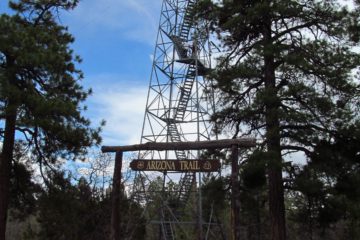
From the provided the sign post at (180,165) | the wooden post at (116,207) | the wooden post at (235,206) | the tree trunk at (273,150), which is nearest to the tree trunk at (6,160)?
the wooden post at (116,207)

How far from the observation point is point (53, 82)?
15.8m

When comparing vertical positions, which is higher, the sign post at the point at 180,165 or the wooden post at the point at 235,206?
the sign post at the point at 180,165

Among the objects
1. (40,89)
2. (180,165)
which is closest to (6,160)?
(40,89)

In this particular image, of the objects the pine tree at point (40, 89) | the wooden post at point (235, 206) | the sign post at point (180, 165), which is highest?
the pine tree at point (40, 89)

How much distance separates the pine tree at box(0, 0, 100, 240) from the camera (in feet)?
47.2

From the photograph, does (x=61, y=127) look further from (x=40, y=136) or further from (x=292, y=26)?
(x=292, y=26)

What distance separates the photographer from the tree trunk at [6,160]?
49.4 ft

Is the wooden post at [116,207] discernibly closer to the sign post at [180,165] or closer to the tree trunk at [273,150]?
the sign post at [180,165]

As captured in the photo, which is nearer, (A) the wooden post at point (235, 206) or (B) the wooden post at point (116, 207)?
(A) the wooden post at point (235, 206)

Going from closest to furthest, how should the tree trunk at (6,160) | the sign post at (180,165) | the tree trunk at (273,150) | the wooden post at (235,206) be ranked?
the wooden post at (235,206) → the sign post at (180,165) → the tree trunk at (273,150) → the tree trunk at (6,160)

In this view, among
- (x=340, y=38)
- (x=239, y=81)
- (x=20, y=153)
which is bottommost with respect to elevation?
(x=20, y=153)

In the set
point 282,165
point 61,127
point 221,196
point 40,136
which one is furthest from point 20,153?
point 282,165

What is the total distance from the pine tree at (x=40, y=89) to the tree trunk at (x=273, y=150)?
5777 millimetres

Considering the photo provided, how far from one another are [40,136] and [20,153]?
1.61 metres
